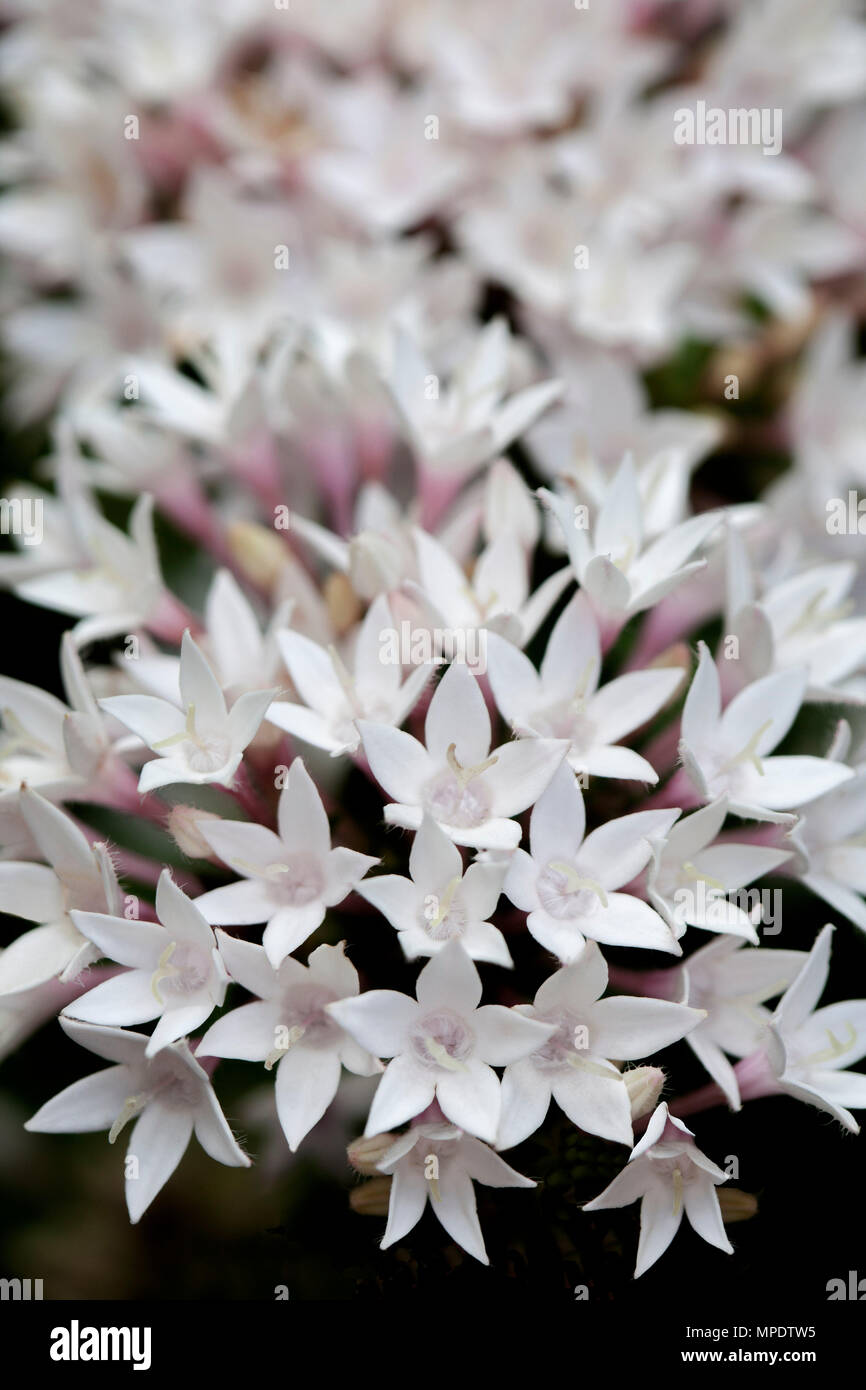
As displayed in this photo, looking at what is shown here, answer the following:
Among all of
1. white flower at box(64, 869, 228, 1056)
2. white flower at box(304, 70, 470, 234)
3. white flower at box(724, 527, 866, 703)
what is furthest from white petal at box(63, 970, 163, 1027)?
white flower at box(304, 70, 470, 234)

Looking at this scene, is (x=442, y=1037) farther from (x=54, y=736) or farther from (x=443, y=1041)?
(x=54, y=736)

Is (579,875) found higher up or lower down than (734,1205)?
higher up

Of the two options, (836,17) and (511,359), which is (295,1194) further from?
(836,17)

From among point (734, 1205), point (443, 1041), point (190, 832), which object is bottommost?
point (734, 1205)

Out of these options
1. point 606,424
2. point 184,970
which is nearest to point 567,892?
point 184,970

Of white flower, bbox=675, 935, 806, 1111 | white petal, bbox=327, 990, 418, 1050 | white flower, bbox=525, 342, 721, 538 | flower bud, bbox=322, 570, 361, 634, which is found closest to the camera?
white petal, bbox=327, 990, 418, 1050

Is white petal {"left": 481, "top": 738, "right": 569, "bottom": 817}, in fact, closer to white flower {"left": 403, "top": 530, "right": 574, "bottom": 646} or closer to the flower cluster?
the flower cluster

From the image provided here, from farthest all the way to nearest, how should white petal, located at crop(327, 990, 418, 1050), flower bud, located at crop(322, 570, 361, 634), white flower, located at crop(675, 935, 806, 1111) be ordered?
1. flower bud, located at crop(322, 570, 361, 634)
2. white flower, located at crop(675, 935, 806, 1111)
3. white petal, located at crop(327, 990, 418, 1050)
